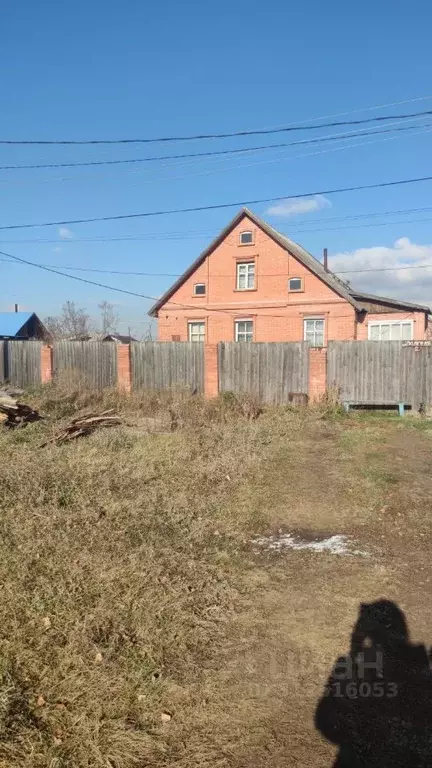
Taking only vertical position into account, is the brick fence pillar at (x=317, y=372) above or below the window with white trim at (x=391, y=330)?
below

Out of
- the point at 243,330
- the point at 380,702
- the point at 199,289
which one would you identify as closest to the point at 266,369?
the point at 243,330

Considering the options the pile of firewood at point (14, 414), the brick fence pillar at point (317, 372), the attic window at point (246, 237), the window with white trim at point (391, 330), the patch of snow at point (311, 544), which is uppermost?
the attic window at point (246, 237)

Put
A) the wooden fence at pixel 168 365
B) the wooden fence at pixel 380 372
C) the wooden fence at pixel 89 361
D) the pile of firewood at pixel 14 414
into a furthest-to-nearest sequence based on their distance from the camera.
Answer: the wooden fence at pixel 89 361
the wooden fence at pixel 168 365
the wooden fence at pixel 380 372
the pile of firewood at pixel 14 414

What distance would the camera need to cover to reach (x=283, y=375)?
538 inches

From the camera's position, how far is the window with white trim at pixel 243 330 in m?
22.9

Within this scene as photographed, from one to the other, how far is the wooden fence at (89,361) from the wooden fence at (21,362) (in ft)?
2.55

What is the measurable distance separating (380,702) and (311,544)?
2.17 metres

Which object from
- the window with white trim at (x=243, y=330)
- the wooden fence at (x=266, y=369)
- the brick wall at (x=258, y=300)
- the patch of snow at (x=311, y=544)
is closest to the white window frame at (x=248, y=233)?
the brick wall at (x=258, y=300)

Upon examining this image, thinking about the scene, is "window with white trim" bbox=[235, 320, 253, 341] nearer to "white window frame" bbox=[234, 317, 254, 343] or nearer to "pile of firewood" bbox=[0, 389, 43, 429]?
"white window frame" bbox=[234, 317, 254, 343]

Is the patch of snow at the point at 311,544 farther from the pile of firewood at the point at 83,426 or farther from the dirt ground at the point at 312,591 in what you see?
the pile of firewood at the point at 83,426

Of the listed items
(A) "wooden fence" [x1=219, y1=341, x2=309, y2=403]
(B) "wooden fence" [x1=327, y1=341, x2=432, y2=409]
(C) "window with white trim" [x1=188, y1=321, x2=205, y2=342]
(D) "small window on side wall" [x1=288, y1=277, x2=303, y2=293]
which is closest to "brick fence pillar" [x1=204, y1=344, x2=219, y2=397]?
(A) "wooden fence" [x1=219, y1=341, x2=309, y2=403]

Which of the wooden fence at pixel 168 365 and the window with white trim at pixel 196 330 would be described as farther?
the window with white trim at pixel 196 330

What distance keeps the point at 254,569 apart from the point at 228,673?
54.4 inches

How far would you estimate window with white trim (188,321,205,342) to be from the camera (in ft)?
77.6
